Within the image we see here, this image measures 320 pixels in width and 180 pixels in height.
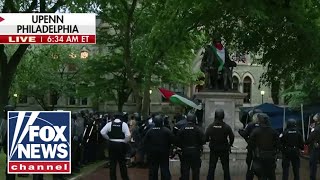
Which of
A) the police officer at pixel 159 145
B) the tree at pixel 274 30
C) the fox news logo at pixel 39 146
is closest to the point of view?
the fox news logo at pixel 39 146

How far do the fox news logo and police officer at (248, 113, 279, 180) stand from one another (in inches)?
234

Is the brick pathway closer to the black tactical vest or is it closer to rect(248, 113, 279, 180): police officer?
the black tactical vest

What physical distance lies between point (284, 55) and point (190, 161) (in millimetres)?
9119

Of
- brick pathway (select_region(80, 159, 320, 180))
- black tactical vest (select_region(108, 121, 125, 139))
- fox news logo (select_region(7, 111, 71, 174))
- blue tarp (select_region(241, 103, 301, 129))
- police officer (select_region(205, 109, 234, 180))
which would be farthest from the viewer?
blue tarp (select_region(241, 103, 301, 129))

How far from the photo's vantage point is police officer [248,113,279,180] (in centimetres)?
1198

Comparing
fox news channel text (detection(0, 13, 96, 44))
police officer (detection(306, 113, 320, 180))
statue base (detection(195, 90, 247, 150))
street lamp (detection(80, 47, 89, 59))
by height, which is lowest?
police officer (detection(306, 113, 320, 180))

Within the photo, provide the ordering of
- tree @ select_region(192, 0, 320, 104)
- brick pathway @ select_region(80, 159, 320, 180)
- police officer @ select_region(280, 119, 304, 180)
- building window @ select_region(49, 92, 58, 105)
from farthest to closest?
1. building window @ select_region(49, 92, 58, 105)
2. brick pathway @ select_region(80, 159, 320, 180)
3. tree @ select_region(192, 0, 320, 104)
4. police officer @ select_region(280, 119, 304, 180)

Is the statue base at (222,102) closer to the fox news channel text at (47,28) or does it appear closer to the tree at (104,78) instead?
the fox news channel text at (47,28)

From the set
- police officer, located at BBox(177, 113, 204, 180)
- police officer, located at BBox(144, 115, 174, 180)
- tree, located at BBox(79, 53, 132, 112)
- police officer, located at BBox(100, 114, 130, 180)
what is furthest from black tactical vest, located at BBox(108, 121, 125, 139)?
tree, located at BBox(79, 53, 132, 112)

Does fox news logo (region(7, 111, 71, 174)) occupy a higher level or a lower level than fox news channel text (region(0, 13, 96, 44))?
lower

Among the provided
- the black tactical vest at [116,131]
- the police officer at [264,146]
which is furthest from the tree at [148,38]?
the police officer at [264,146]

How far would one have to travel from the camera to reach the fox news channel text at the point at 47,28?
6.46m

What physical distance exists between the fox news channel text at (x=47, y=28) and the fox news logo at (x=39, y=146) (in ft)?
3.40

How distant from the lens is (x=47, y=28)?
258 inches
